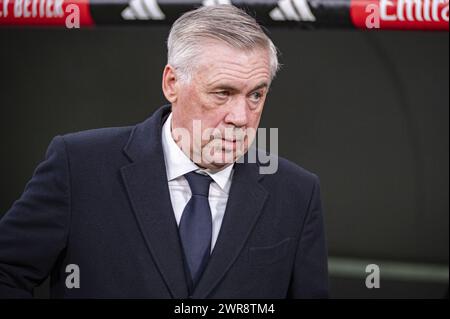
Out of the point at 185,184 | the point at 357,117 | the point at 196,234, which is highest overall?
the point at 357,117

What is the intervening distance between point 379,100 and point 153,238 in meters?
1.58

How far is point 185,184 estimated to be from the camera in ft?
5.34

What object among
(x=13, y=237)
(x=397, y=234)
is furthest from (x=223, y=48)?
(x=397, y=234)

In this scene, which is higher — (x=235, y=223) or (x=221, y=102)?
(x=221, y=102)

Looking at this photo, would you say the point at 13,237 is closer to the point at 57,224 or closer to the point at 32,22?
the point at 57,224

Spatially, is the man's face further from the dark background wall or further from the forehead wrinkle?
the dark background wall

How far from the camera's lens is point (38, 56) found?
254 centimetres

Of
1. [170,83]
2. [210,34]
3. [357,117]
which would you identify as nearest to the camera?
[210,34]

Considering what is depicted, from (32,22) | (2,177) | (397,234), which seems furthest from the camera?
(397,234)

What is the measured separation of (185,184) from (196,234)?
4.7 inches

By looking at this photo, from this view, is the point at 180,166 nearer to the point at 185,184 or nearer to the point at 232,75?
the point at 185,184

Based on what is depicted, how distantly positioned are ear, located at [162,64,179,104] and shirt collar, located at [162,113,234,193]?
0.09 meters

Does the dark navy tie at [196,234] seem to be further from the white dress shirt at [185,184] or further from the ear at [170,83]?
the ear at [170,83]

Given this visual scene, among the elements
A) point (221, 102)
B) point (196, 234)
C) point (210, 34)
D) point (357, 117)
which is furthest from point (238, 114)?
point (357, 117)
